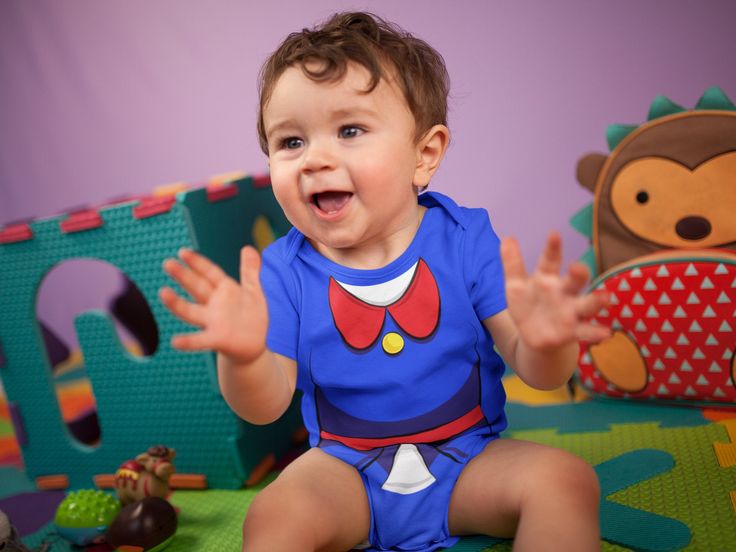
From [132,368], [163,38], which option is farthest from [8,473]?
[163,38]

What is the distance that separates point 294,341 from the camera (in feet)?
2.66

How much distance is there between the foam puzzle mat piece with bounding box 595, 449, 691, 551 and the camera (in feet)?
2.45

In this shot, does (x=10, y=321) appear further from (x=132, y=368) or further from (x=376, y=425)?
(x=376, y=425)

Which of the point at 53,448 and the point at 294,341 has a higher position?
the point at 294,341

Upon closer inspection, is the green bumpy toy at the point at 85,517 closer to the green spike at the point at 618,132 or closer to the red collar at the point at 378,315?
the red collar at the point at 378,315

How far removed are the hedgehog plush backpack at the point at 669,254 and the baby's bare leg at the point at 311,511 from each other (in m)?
0.56

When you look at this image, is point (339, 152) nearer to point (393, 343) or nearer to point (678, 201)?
point (393, 343)

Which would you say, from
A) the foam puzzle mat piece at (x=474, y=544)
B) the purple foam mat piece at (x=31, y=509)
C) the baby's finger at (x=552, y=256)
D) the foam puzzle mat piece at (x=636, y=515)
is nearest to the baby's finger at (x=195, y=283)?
the baby's finger at (x=552, y=256)

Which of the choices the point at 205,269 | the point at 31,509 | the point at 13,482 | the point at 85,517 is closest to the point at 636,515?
the point at 205,269

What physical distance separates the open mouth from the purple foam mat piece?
2.27 feet

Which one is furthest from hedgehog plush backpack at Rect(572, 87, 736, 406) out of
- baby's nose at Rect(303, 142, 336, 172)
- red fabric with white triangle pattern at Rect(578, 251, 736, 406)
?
baby's nose at Rect(303, 142, 336, 172)

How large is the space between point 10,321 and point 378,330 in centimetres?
72

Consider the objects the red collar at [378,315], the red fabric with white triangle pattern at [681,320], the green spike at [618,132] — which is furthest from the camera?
the green spike at [618,132]

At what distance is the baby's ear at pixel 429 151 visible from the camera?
83 centimetres
